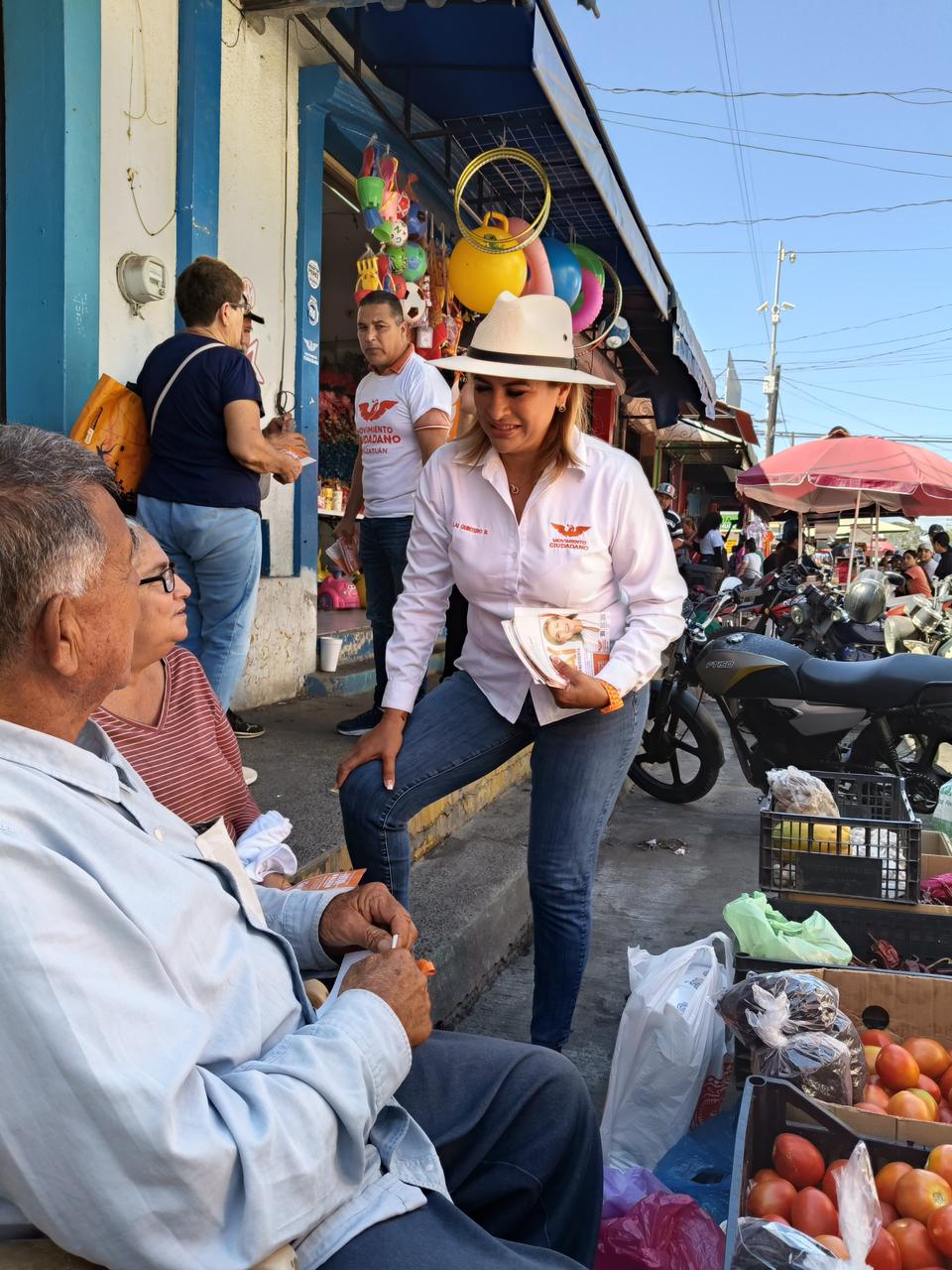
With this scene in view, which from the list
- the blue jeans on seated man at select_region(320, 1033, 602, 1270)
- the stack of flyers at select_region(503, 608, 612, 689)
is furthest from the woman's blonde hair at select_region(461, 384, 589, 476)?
the blue jeans on seated man at select_region(320, 1033, 602, 1270)

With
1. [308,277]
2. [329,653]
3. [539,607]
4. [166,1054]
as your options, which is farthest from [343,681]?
[166,1054]

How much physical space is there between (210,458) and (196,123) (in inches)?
66.1

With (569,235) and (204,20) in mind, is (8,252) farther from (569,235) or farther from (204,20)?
(569,235)

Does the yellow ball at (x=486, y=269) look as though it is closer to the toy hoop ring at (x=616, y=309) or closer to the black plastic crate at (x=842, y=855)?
the toy hoop ring at (x=616, y=309)

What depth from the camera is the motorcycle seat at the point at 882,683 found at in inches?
176

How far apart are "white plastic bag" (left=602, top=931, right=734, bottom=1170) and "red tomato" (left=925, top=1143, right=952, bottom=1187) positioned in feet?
2.05

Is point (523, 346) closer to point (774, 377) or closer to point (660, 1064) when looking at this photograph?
point (660, 1064)

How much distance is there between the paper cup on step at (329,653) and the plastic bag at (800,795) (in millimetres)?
2931

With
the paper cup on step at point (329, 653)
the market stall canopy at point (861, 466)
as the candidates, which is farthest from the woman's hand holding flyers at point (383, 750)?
the market stall canopy at point (861, 466)

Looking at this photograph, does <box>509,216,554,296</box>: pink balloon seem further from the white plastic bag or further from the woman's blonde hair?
the white plastic bag

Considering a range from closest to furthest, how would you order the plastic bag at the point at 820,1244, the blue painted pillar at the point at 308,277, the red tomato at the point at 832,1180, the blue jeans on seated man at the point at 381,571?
the plastic bag at the point at 820,1244, the red tomato at the point at 832,1180, the blue jeans on seated man at the point at 381,571, the blue painted pillar at the point at 308,277

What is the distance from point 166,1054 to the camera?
0.98m

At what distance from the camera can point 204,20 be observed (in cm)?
409

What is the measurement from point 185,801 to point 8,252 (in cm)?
260
